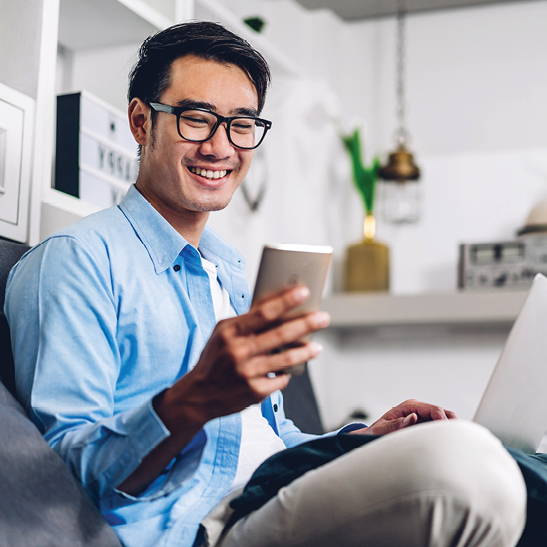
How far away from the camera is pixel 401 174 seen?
3023 mm

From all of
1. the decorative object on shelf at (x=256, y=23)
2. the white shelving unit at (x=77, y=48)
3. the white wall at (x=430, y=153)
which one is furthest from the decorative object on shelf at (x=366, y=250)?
the white shelving unit at (x=77, y=48)

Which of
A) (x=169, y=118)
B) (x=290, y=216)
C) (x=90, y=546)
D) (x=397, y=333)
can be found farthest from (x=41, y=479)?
(x=397, y=333)

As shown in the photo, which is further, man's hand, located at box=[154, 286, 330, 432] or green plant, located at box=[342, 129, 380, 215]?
green plant, located at box=[342, 129, 380, 215]

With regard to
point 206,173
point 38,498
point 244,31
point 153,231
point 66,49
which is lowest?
point 38,498

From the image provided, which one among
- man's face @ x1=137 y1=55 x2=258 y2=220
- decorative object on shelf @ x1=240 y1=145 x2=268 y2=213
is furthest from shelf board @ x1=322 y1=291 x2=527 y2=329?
man's face @ x1=137 y1=55 x2=258 y2=220

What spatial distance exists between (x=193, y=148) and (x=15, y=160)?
40 cm

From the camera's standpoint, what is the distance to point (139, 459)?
73 cm

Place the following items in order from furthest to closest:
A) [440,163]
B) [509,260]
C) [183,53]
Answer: [440,163]
[509,260]
[183,53]

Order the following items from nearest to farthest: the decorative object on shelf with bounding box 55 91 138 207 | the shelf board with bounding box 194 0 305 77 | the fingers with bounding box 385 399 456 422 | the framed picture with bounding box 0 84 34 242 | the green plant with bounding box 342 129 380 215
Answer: the fingers with bounding box 385 399 456 422 < the framed picture with bounding box 0 84 34 242 < the decorative object on shelf with bounding box 55 91 138 207 < the shelf board with bounding box 194 0 305 77 < the green plant with bounding box 342 129 380 215

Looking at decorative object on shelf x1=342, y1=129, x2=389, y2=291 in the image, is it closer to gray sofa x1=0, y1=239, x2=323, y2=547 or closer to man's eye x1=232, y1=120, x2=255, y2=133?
man's eye x1=232, y1=120, x2=255, y2=133

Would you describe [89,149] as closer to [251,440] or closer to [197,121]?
[197,121]

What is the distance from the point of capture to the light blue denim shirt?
30.2 inches

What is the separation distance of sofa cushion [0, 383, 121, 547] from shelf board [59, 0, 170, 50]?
1.18 m

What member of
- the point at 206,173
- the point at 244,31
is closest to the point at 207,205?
the point at 206,173
